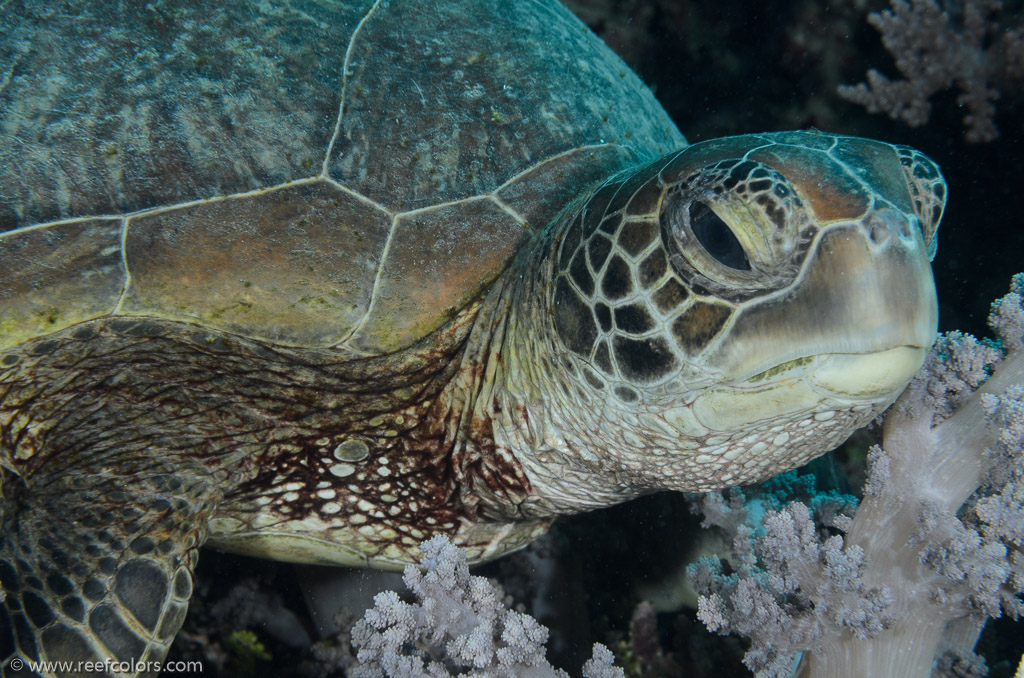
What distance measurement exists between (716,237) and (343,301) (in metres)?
0.92

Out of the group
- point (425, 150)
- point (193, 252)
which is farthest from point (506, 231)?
point (193, 252)

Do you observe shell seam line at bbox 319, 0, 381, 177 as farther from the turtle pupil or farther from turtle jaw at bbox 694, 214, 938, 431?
turtle jaw at bbox 694, 214, 938, 431

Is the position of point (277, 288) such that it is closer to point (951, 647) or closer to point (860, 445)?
point (951, 647)

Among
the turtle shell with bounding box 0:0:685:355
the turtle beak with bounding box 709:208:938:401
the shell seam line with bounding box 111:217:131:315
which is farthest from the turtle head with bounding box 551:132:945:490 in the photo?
the shell seam line with bounding box 111:217:131:315

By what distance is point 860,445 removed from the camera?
2354mm

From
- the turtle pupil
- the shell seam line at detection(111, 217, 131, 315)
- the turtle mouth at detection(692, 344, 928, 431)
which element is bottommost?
the shell seam line at detection(111, 217, 131, 315)

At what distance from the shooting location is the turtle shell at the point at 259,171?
1.44m

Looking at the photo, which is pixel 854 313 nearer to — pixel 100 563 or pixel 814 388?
pixel 814 388

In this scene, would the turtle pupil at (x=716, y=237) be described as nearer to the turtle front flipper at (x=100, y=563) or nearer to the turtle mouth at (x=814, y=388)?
the turtle mouth at (x=814, y=388)

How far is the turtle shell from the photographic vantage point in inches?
56.8

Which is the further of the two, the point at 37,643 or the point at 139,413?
the point at 139,413

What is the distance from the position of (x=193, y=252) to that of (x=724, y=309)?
1.26 m

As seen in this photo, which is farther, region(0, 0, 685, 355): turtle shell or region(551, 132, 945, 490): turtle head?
region(0, 0, 685, 355): turtle shell

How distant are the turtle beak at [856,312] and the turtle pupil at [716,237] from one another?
94 millimetres
